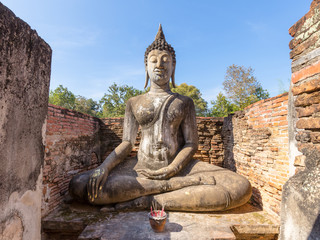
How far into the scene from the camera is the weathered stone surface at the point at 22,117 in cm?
114

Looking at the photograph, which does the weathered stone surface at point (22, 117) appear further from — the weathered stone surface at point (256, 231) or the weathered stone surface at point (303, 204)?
the weathered stone surface at point (256, 231)

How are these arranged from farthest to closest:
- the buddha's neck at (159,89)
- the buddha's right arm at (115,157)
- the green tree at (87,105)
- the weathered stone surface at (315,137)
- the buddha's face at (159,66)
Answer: the green tree at (87,105)
the buddha's neck at (159,89)
the buddha's face at (159,66)
the buddha's right arm at (115,157)
the weathered stone surface at (315,137)

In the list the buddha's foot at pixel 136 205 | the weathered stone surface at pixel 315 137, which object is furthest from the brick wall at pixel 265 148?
the buddha's foot at pixel 136 205

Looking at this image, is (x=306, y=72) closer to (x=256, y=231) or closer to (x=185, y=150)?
(x=256, y=231)

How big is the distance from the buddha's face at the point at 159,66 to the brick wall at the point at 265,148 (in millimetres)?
1914

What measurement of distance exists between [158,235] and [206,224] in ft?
2.69

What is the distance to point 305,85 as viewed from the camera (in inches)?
61.7

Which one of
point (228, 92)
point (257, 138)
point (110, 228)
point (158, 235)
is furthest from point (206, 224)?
point (228, 92)

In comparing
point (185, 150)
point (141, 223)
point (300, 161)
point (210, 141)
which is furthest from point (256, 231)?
point (210, 141)

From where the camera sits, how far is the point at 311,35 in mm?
1542

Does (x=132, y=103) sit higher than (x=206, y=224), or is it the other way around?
(x=132, y=103)

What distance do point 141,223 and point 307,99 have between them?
2.66m

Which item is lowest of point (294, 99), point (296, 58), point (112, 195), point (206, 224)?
point (206, 224)

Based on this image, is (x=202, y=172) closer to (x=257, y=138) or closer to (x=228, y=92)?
(x=257, y=138)
